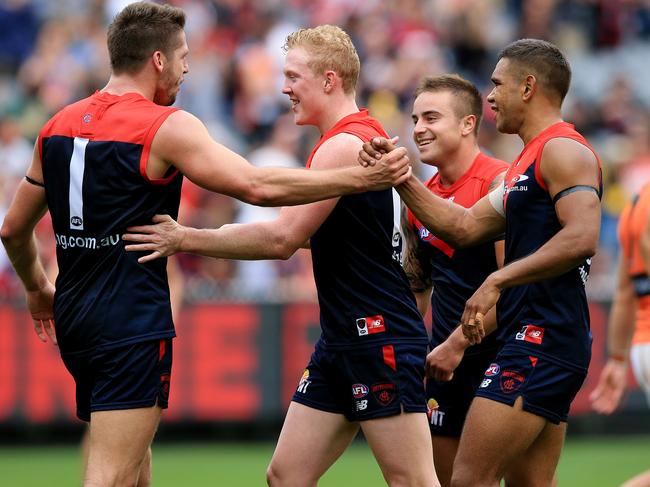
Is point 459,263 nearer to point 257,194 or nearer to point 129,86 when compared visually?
point 257,194

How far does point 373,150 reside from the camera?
6.10 m

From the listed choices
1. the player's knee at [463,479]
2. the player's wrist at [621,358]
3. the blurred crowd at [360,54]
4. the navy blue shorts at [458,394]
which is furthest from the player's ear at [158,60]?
the blurred crowd at [360,54]

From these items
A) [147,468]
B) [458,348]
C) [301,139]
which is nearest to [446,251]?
[458,348]

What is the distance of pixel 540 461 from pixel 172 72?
2851 mm

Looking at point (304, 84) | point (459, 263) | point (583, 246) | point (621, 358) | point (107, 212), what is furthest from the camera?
point (621, 358)

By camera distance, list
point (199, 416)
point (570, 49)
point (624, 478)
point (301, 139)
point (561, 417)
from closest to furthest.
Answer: point (561, 417) → point (624, 478) → point (199, 416) → point (301, 139) → point (570, 49)

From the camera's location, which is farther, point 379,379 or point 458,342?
point 458,342

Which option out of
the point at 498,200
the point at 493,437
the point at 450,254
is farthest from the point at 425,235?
the point at 493,437

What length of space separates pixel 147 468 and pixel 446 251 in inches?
84.1

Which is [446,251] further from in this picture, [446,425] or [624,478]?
[624,478]

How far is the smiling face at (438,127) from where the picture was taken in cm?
729

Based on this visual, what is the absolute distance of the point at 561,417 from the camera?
632cm

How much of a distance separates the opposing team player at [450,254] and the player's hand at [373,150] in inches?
46.2

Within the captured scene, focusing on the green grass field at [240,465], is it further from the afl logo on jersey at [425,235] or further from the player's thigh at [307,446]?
the player's thigh at [307,446]
